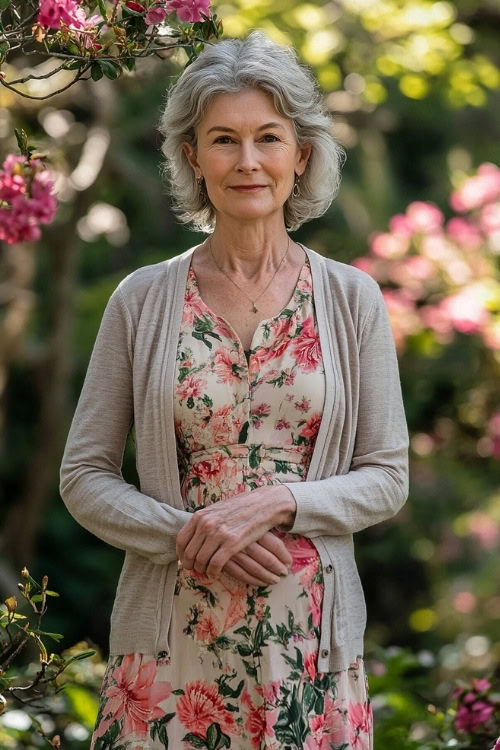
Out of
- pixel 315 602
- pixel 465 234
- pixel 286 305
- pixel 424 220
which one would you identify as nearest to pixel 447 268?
pixel 465 234

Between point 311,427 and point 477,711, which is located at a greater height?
point 311,427

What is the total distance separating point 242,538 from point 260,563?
7 cm

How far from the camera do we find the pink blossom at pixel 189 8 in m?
2.49

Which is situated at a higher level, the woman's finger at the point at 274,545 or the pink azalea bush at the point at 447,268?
the woman's finger at the point at 274,545

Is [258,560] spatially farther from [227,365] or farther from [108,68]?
[108,68]

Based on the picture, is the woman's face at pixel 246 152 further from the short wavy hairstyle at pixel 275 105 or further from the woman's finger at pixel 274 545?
the woman's finger at pixel 274 545

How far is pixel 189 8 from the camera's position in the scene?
98.4 inches

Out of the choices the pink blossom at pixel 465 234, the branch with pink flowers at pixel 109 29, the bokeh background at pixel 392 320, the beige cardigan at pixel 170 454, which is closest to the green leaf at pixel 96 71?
the branch with pink flowers at pixel 109 29

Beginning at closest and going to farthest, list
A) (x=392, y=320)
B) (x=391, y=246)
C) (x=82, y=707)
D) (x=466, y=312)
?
(x=82, y=707), (x=466, y=312), (x=392, y=320), (x=391, y=246)

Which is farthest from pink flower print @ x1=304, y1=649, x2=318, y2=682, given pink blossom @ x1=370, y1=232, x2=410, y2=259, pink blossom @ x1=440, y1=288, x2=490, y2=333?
pink blossom @ x1=370, y1=232, x2=410, y2=259

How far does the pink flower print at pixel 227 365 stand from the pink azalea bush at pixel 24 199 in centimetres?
44

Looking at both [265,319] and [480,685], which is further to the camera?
[480,685]

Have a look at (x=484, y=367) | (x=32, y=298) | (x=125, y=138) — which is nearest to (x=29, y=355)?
(x=32, y=298)

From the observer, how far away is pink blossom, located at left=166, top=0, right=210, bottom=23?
2492 millimetres
